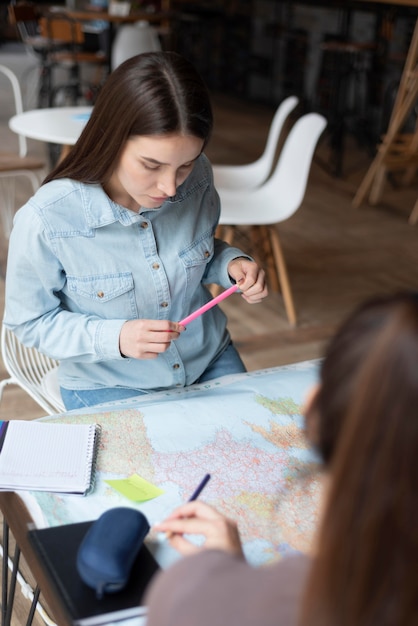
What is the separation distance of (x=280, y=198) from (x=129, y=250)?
190 centimetres

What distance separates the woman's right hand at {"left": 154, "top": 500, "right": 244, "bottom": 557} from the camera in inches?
35.2

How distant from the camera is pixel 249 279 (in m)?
1.63

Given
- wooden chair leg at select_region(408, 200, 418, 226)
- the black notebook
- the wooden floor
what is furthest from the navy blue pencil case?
wooden chair leg at select_region(408, 200, 418, 226)

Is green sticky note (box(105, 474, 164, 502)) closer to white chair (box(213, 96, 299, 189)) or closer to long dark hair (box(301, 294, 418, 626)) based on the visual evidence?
long dark hair (box(301, 294, 418, 626))

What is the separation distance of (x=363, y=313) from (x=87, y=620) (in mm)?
464

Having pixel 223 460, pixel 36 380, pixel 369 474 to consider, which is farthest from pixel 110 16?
pixel 369 474

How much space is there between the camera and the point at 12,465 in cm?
114

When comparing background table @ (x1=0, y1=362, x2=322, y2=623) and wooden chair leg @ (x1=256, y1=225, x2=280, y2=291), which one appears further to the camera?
wooden chair leg @ (x1=256, y1=225, x2=280, y2=291)

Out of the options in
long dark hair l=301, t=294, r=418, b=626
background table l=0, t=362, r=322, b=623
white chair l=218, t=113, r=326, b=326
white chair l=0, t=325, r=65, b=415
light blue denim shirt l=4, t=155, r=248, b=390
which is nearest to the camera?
long dark hair l=301, t=294, r=418, b=626

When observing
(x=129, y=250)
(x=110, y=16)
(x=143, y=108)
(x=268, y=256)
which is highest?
(x=143, y=108)

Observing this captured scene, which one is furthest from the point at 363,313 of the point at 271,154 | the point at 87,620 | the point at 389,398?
the point at 271,154

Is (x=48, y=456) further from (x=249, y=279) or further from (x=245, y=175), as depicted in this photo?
(x=245, y=175)

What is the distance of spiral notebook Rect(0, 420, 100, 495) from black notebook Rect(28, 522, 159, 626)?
4.6 inches

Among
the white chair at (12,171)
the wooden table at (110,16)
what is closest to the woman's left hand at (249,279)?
the white chair at (12,171)
